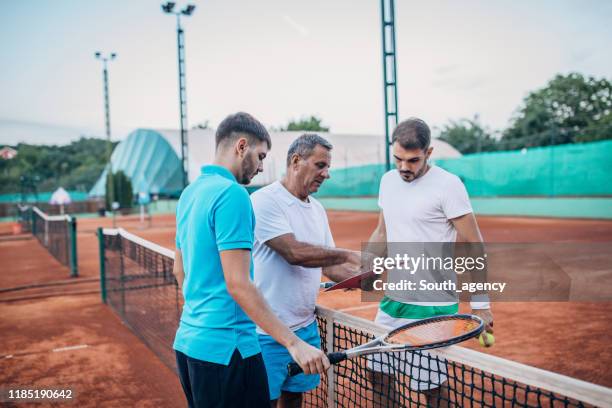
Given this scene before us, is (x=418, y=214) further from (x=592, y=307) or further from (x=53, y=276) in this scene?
(x=53, y=276)

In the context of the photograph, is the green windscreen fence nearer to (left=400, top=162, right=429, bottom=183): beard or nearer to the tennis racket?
(left=400, top=162, right=429, bottom=183): beard

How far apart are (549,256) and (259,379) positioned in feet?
35.7

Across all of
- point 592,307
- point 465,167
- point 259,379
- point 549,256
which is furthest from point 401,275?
point 465,167

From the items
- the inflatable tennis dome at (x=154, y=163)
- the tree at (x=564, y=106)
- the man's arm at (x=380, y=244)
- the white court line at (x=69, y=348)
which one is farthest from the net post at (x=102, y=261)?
the inflatable tennis dome at (x=154, y=163)

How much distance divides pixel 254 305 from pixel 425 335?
39.1 inches

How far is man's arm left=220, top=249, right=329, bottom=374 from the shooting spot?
5.81 feet

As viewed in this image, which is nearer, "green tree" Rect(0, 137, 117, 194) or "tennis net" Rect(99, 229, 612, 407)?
"tennis net" Rect(99, 229, 612, 407)

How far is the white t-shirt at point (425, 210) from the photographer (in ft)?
8.64

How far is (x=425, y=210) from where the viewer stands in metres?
2.71

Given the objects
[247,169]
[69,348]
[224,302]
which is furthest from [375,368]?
[69,348]

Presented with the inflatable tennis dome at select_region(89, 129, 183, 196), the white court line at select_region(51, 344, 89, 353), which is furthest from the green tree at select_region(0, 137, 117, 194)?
the white court line at select_region(51, 344, 89, 353)

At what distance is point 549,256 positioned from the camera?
11180 mm

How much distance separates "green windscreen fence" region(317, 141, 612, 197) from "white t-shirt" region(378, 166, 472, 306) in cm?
1912

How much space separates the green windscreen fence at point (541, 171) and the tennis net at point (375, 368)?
687 inches
